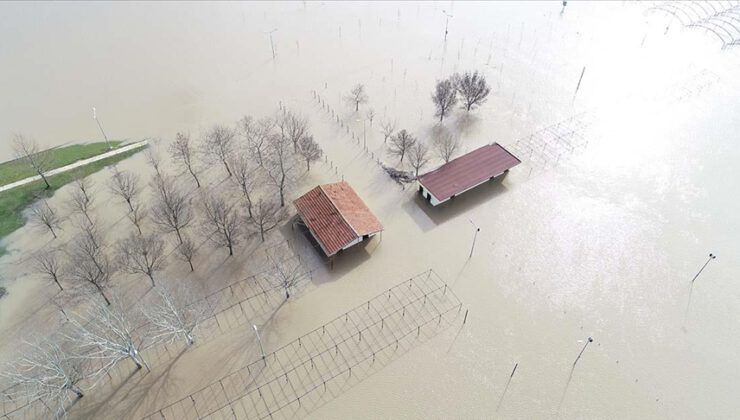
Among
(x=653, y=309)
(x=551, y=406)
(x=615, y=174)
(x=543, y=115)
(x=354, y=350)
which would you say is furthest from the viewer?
(x=543, y=115)

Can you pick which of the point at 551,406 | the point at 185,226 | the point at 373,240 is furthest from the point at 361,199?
the point at 551,406

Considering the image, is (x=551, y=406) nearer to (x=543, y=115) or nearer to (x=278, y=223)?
(x=278, y=223)

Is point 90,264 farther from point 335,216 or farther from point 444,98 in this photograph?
point 444,98

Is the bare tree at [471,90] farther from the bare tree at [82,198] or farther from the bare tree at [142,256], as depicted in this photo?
the bare tree at [82,198]

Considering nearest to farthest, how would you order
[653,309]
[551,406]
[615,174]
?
[551,406] < [653,309] < [615,174]

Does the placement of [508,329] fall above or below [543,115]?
below

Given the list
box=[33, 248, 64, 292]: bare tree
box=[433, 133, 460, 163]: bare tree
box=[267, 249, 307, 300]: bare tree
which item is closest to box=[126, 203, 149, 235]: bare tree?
box=[33, 248, 64, 292]: bare tree

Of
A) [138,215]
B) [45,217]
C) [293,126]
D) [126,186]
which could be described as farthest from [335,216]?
[45,217]
